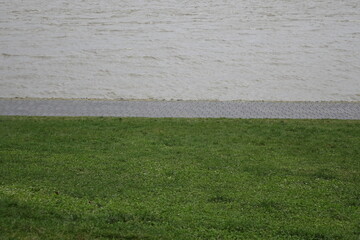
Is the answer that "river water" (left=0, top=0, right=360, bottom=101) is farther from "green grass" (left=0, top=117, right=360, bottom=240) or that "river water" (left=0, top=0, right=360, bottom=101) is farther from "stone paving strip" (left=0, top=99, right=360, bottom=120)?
"green grass" (left=0, top=117, right=360, bottom=240)

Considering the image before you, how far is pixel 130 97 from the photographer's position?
10.8 metres

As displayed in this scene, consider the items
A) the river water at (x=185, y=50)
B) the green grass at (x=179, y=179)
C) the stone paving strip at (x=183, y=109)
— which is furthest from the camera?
the river water at (x=185, y=50)

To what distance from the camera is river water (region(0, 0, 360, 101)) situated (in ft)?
35.3

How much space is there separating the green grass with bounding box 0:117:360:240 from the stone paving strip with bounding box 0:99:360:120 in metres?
0.75

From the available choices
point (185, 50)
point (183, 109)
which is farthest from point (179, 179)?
point (185, 50)

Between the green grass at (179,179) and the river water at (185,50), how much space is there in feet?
8.24

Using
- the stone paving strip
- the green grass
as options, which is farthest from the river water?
the green grass

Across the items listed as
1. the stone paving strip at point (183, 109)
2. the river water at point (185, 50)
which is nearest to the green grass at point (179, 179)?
the stone paving strip at point (183, 109)

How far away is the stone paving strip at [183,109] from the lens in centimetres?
912

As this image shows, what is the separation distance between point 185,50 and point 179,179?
6.21 m

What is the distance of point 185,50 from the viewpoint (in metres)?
11.2

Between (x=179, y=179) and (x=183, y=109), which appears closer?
(x=179, y=179)

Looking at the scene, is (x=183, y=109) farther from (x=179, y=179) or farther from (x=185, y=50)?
(x=179, y=179)

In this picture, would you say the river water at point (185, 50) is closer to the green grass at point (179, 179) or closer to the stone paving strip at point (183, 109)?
the stone paving strip at point (183, 109)
